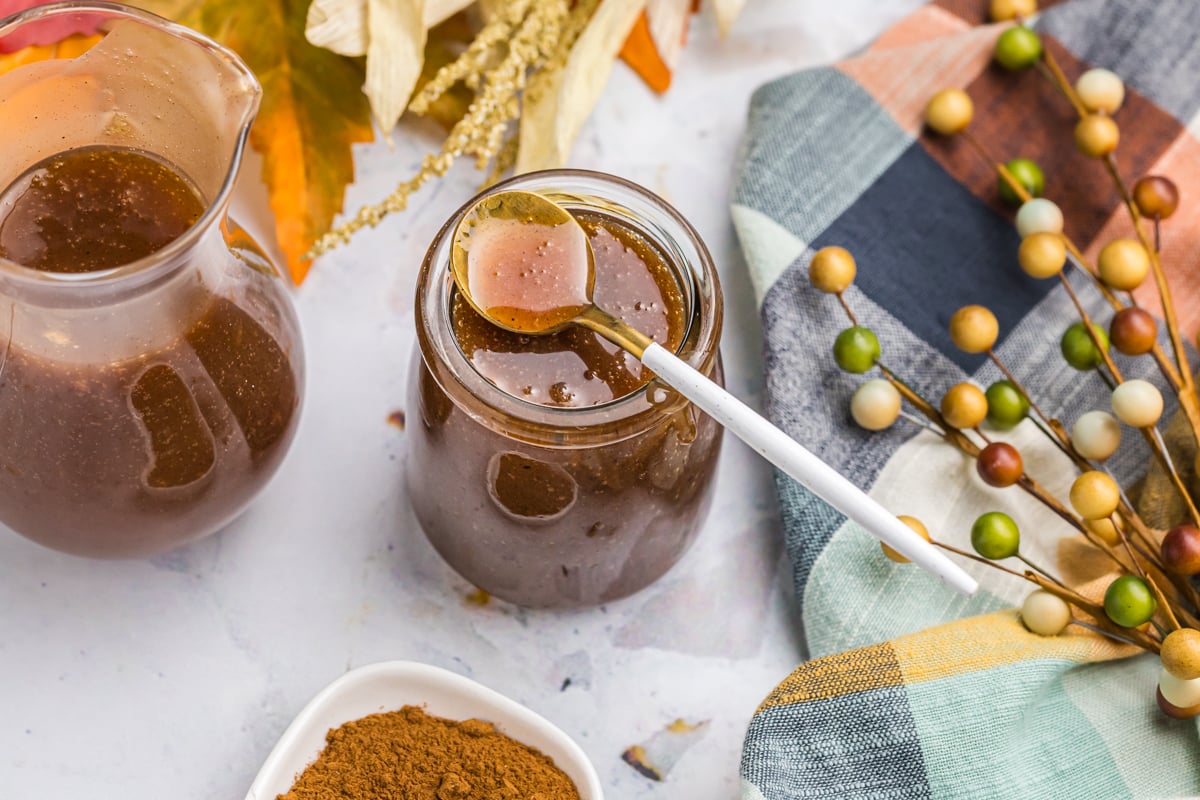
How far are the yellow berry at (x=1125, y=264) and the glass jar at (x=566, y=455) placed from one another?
0.38 m

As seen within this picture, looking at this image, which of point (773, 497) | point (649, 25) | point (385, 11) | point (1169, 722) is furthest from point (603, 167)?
point (1169, 722)

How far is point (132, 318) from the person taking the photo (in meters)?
0.76

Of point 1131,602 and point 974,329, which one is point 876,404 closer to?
point 974,329

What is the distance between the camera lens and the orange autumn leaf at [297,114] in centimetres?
107

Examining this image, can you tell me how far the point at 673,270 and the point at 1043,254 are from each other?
1.17 ft

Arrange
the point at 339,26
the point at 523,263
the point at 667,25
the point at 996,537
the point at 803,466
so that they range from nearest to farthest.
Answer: the point at 803,466, the point at 523,263, the point at 996,537, the point at 339,26, the point at 667,25

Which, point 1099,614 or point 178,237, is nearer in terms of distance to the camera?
point 178,237

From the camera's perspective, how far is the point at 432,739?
34.9 inches

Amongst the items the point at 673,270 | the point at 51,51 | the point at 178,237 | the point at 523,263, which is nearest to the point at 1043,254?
the point at 673,270

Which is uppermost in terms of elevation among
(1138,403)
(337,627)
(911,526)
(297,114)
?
(1138,403)

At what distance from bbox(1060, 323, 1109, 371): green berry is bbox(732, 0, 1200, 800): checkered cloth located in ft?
0.14

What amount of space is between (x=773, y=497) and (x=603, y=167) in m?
0.36

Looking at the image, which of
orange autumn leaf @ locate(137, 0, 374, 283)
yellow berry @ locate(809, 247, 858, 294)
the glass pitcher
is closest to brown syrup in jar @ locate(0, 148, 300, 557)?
the glass pitcher

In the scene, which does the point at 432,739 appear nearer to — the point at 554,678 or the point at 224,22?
the point at 554,678
